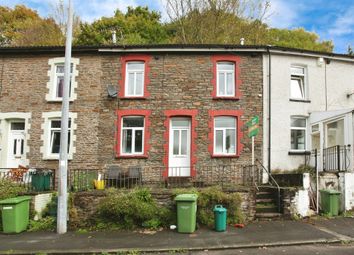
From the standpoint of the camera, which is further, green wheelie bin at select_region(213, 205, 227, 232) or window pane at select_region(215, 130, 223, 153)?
window pane at select_region(215, 130, 223, 153)

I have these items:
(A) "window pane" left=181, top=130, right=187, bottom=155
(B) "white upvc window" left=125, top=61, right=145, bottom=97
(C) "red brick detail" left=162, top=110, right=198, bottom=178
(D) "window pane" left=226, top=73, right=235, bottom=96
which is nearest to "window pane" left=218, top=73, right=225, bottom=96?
(D) "window pane" left=226, top=73, right=235, bottom=96

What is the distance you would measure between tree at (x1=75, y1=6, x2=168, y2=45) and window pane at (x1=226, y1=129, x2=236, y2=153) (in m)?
14.0

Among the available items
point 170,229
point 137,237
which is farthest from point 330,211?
point 137,237

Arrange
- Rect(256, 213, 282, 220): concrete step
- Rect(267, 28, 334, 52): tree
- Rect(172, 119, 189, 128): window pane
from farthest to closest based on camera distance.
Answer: Rect(267, 28, 334, 52): tree, Rect(172, 119, 189, 128): window pane, Rect(256, 213, 282, 220): concrete step

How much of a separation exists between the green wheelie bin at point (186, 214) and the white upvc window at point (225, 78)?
24.2 feet

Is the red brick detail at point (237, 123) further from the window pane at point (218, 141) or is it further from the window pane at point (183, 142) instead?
the window pane at point (183, 142)

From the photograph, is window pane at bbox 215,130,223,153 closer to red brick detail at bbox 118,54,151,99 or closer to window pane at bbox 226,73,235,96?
window pane at bbox 226,73,235,96

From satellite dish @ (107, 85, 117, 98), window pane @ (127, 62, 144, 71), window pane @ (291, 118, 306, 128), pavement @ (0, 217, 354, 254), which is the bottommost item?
pavement @ (0, 217, 354, 254)

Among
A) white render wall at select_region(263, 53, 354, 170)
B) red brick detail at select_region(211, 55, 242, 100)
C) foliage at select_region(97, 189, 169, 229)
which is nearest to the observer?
foliage at select_region(97, 189, 169, 229)

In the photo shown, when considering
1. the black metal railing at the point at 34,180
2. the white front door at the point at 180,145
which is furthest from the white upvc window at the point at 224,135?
the black metal railing at the point at 34,180

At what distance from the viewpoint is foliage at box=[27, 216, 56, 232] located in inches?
393

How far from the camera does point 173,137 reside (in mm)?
15258

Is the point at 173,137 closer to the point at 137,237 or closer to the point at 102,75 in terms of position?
the point at 102,75

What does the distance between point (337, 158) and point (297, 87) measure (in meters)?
4.47
